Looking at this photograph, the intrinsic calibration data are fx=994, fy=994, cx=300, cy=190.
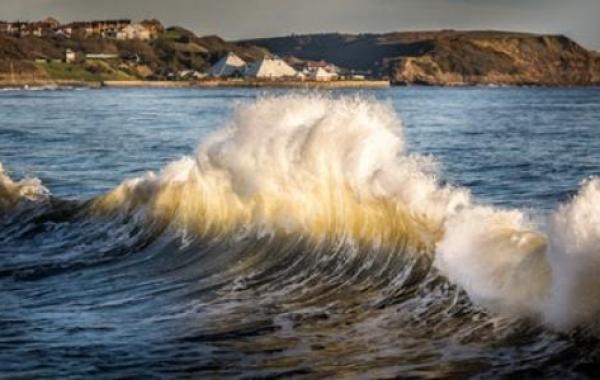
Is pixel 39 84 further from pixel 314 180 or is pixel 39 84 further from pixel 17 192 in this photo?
pixel 314 180

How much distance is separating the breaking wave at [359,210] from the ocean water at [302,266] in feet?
0.09

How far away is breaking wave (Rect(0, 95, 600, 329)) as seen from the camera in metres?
9.84

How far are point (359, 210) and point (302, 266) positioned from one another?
120 cm

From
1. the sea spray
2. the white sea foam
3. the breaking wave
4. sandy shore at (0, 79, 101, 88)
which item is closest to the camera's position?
the breaking wave

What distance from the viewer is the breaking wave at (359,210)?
9.84 metres

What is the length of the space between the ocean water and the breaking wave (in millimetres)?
29

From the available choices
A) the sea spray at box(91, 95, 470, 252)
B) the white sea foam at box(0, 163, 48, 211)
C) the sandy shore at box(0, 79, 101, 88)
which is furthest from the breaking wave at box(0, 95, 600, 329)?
the sandy shore at box(0, 79, 101, 88)

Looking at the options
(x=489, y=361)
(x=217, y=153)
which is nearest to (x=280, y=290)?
(x=489, y=361)

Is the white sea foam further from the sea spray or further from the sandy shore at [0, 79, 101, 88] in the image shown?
the sandy shore at [0, 79, 101, 88]

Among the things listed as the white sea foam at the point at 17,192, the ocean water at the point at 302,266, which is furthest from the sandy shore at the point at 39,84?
the ocean water at the point at 302,266

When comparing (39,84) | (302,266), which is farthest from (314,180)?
(39,84)

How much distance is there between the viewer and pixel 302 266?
13.9 m

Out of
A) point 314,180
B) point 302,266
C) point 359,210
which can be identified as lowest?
point 302,266

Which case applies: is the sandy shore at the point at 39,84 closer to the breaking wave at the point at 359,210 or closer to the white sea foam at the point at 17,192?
the white sea foam at the point at 17,192
